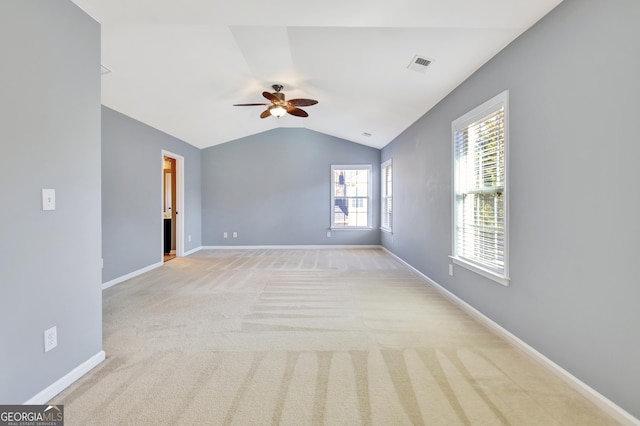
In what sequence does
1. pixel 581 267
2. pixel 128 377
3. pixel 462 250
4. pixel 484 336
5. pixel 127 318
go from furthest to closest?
pixel 462 250, pixel 127 318, pixel 484 336, pixel 128 377, pixel 581 267

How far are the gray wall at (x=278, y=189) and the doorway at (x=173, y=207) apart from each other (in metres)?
0.79

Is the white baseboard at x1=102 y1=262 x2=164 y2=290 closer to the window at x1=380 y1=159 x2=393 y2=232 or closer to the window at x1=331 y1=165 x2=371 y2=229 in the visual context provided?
the window at x1=331 y1=165 x2=371 y2=229

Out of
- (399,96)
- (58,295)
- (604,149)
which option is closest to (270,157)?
(399,96)

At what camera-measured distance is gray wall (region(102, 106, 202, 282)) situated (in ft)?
13.2

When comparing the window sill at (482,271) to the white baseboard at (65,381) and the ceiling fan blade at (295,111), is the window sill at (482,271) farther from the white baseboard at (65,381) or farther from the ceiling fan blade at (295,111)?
the white baseboard at (65,381)

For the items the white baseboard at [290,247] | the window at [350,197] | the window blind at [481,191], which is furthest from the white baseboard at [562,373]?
the window at [350,197]

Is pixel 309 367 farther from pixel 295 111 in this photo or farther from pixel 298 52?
pixel 295 111

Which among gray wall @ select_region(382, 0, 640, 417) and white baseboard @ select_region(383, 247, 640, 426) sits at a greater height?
gray wall @ select_region(382, 0, 640, 417)

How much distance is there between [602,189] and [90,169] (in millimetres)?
3289

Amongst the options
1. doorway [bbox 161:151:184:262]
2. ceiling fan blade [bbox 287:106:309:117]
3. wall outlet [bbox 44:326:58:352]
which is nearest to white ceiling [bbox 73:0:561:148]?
ceiling fan blade [bbox 287:106:309:117]

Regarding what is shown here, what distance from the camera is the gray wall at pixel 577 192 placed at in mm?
1500

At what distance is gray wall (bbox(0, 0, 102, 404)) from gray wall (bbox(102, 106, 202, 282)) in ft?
6.18

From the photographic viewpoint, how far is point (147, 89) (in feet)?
12.5

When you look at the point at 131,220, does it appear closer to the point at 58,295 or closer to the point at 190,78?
the point at 190,78
